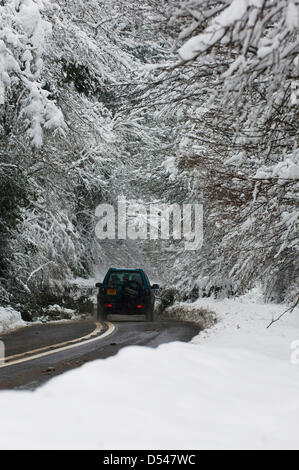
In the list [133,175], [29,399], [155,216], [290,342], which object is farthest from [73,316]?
[29,399]

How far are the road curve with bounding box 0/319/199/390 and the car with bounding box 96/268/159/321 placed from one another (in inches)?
145

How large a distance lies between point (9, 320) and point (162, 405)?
38.8 ft

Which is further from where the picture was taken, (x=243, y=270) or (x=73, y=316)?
(x=73, y=316)

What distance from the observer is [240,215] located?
33.7ft

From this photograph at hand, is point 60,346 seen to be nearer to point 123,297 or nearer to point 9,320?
point 9,320

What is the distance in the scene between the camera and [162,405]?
15.0 ft

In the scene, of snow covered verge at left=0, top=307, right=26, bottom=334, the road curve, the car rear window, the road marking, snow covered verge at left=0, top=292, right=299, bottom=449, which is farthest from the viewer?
the car rear window

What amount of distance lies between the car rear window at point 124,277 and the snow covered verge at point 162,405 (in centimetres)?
1263

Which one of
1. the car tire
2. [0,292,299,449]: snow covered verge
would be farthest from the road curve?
the car tire

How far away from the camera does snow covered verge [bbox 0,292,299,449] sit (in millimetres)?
3719

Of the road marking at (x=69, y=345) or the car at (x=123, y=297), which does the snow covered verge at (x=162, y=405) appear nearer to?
the road marking at (x=69, y=345)

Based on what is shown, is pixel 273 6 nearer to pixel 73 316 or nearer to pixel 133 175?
pixel 73 316

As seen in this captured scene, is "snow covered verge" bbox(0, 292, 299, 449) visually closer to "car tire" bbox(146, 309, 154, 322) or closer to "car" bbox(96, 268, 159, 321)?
"car" bbox(96, 268, 159, 321)
